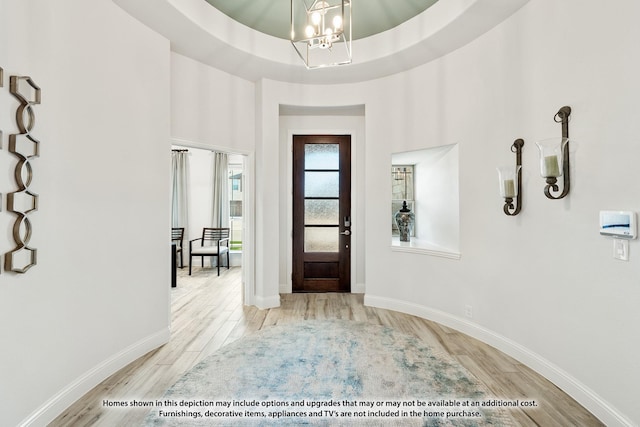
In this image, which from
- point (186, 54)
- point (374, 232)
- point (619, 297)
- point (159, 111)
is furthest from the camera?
point (374, 232)

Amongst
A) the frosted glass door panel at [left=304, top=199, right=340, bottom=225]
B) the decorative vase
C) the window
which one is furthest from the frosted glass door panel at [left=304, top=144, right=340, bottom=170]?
the window

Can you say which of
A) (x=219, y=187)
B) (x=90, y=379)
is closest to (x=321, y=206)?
(x=219, y=187)

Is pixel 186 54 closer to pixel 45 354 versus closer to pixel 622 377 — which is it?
pixel 45 354

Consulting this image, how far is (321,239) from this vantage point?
15.9ft

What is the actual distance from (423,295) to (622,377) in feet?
6.60

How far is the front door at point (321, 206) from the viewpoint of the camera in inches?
188

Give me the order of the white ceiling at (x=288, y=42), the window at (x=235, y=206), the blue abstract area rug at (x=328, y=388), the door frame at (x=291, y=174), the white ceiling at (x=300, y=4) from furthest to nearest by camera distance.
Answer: the window at (x=235, y=206), the door frame at (x=291, y=174), the white ceiling at (x=300, y=4), the white ceiling at (x=288, y=42), the blue abstract area rug at (x=328, y=388)

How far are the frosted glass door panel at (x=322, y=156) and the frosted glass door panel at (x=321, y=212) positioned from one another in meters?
0.52

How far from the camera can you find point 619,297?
1.86 metres

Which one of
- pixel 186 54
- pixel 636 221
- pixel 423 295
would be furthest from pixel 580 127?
pixel 186 54

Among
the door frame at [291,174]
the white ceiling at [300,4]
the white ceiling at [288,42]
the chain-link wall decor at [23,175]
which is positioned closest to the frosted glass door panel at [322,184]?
the door frame at [291,174]

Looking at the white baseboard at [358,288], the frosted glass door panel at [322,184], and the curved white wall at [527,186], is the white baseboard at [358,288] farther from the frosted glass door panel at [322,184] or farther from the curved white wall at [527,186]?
the frosted glass door panel at [322,184]

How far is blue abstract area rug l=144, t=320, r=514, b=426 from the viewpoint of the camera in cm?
198

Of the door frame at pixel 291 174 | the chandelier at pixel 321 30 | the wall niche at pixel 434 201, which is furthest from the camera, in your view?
the door frame at pixel 291 174
